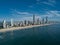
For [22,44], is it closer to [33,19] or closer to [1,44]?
[1,44]

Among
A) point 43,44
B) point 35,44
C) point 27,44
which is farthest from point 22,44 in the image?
point 43,44

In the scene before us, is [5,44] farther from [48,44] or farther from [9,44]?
[48,44]

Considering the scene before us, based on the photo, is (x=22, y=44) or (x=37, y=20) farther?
(x=37, y=20)

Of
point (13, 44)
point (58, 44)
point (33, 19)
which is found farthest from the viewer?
point (33, 19)

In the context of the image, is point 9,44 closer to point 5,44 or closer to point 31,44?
point 5,44

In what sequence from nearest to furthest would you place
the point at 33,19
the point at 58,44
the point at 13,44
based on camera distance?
1. the point at 58,44
2. the point at 13,44
3. the point at 33,19

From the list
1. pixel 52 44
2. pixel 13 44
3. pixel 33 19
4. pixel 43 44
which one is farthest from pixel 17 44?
pixel 33 19

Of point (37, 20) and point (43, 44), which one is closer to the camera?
point (43, 44)
